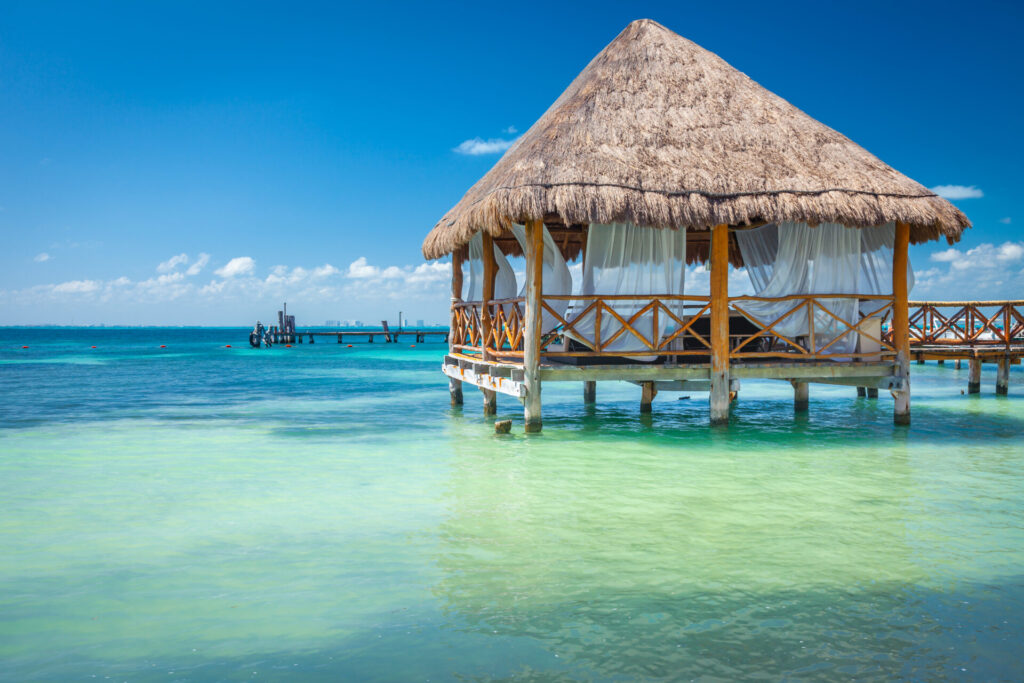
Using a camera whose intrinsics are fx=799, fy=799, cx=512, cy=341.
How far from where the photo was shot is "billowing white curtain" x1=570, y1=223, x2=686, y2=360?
390 inches

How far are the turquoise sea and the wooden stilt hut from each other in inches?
42.4

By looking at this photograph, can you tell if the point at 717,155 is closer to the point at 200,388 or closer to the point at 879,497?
the point at 879,497

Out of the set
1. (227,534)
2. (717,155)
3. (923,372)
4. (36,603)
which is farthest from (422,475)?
(923,372)

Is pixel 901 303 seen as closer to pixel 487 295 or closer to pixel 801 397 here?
pixel 801 397

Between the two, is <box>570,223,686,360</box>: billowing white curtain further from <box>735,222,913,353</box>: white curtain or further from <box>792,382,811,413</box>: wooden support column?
<box>792,382,811,413</box>: wooden support column

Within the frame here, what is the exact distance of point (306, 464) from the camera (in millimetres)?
8602

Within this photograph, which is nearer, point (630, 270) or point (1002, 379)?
point (630, 270)

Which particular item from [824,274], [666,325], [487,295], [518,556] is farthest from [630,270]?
[518,556]

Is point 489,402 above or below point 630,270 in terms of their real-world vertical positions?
below

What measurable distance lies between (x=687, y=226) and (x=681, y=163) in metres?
0.75

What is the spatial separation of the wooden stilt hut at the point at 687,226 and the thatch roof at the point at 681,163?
24 millimetres

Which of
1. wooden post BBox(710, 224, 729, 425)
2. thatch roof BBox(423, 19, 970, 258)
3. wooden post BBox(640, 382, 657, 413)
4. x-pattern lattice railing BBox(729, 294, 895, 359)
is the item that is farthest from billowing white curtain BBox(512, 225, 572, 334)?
wooden post BBox(640, 382, 657, 413)

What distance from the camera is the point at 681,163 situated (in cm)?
942

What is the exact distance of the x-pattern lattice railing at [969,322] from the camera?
14852mm
